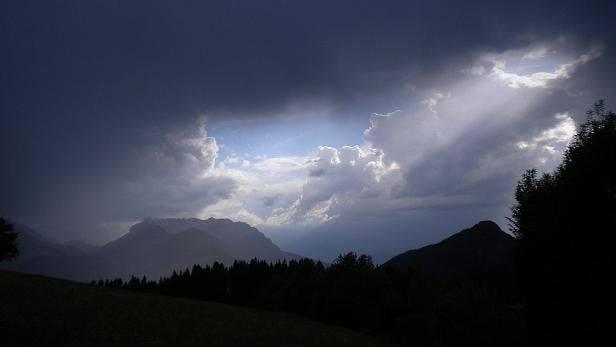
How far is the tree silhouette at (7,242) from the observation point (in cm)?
8769

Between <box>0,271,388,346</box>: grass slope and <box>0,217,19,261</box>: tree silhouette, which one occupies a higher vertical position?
<box>0,217,19,261</box>: tree silhouette

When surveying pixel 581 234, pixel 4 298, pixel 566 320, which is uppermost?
pixel 581 234

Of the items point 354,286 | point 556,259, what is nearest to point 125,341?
point 556,259

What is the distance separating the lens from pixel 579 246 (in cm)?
3114

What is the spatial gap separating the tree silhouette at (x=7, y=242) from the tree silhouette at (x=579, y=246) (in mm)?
110312

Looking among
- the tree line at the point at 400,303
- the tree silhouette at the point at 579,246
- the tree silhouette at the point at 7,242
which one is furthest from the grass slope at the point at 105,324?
the tree silhouette at the point at 7,242

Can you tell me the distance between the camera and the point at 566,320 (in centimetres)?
3353

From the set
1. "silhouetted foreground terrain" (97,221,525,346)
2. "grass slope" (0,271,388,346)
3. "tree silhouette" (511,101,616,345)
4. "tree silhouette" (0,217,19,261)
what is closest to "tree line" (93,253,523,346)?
"silhouetted foreground terrain" (97,221,525,346)

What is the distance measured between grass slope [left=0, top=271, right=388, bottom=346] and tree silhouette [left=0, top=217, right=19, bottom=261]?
56.6 m

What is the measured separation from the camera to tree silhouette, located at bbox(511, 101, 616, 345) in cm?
2970

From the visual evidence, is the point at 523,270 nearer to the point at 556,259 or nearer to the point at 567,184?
Answer: the point at 556,259

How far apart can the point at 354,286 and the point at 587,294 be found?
4140cm

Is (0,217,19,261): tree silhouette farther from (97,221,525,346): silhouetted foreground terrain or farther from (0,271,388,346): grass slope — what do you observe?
(97,221,525,346): silhouetted foreground terrain

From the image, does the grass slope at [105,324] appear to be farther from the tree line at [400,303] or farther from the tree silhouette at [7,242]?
the tree silhouette at [7,242]
